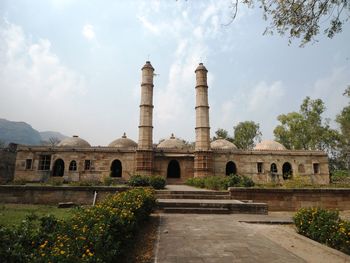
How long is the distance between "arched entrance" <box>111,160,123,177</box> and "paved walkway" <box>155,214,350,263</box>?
15.8m

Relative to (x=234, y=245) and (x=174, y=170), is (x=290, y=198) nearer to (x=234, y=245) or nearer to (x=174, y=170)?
(x=234, y=245)

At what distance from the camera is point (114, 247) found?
133 inches

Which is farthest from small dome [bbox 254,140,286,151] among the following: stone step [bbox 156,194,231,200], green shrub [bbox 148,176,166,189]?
stone step [bbox 156,194,231,200]

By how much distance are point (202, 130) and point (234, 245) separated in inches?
672

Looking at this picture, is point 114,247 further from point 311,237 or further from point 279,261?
point 311,237

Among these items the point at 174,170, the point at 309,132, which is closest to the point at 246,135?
the point at 309,132

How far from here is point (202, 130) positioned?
2167cm

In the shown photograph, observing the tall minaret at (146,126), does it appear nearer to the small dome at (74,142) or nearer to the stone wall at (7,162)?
the small dome at (74,142)

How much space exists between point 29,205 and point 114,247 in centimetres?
923

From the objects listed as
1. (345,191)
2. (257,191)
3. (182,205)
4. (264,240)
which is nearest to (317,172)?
(345,191)

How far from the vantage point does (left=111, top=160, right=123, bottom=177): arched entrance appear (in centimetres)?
2205

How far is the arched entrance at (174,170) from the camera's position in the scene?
75.0 ft

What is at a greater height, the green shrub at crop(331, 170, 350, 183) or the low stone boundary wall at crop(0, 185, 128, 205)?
the green shrub at crop(331, 170, 350, 183)

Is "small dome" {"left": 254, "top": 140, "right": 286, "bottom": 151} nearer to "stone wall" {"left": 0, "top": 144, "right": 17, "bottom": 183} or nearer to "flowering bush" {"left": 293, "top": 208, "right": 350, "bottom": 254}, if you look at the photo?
"flowering bush" {"left": 293, "top": 208, "right": 350, "bottom": 254}
